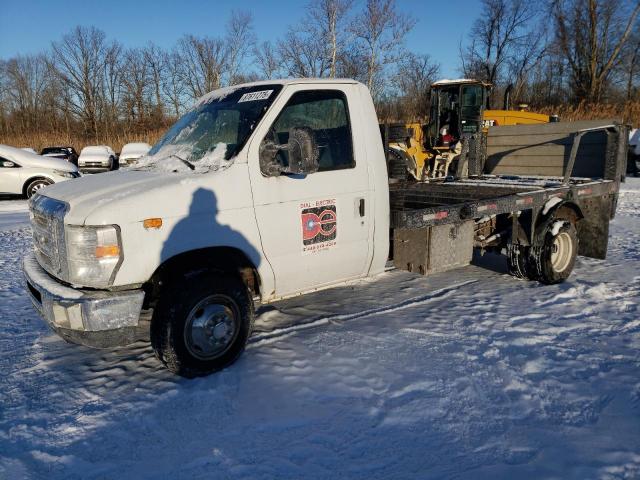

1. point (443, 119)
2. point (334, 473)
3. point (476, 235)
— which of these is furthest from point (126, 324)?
point (443, 119)

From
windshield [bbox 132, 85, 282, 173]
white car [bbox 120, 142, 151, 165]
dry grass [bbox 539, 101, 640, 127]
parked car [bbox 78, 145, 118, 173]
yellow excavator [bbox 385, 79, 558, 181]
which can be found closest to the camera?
windshield [bbox 132, 85, 282, 173]

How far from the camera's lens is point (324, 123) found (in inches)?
175

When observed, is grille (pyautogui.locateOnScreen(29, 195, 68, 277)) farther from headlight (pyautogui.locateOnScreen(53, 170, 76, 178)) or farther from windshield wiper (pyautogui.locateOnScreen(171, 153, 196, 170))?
headlight (pyautogui.locateOnScreen(53, 170, 76, 178))

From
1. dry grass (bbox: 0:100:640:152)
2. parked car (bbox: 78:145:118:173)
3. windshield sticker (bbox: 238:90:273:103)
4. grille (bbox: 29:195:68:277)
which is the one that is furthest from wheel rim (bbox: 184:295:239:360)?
dry grass (bbox: 0:100:640:152)

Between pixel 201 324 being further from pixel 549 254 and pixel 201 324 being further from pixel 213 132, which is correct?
pixel 549 254

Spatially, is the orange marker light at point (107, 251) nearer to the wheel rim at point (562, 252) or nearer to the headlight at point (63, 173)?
the wheel rim at point (562, 252)

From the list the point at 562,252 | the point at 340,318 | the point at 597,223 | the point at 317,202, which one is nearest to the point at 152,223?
the point at 317,202

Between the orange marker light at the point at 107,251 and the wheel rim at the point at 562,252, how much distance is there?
16.7ft

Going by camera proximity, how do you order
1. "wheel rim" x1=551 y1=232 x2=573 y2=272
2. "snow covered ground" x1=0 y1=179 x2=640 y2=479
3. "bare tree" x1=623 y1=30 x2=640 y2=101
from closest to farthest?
1. "snow covered ground" x1=0 y1=179 x2=640 y2=479
2. "wheel rim" x1=551 y1=232 x2=573 y2=272
3. "bare tree" x1=623 y1=30 x2=640 y2=101

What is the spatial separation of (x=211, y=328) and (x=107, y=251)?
0.99 meters

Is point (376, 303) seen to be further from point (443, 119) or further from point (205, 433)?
point (443, 119)

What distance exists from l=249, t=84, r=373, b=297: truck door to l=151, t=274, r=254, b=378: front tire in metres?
0.42

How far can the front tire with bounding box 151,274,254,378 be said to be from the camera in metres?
3.69

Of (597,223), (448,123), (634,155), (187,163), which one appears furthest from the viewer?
(634,155)
